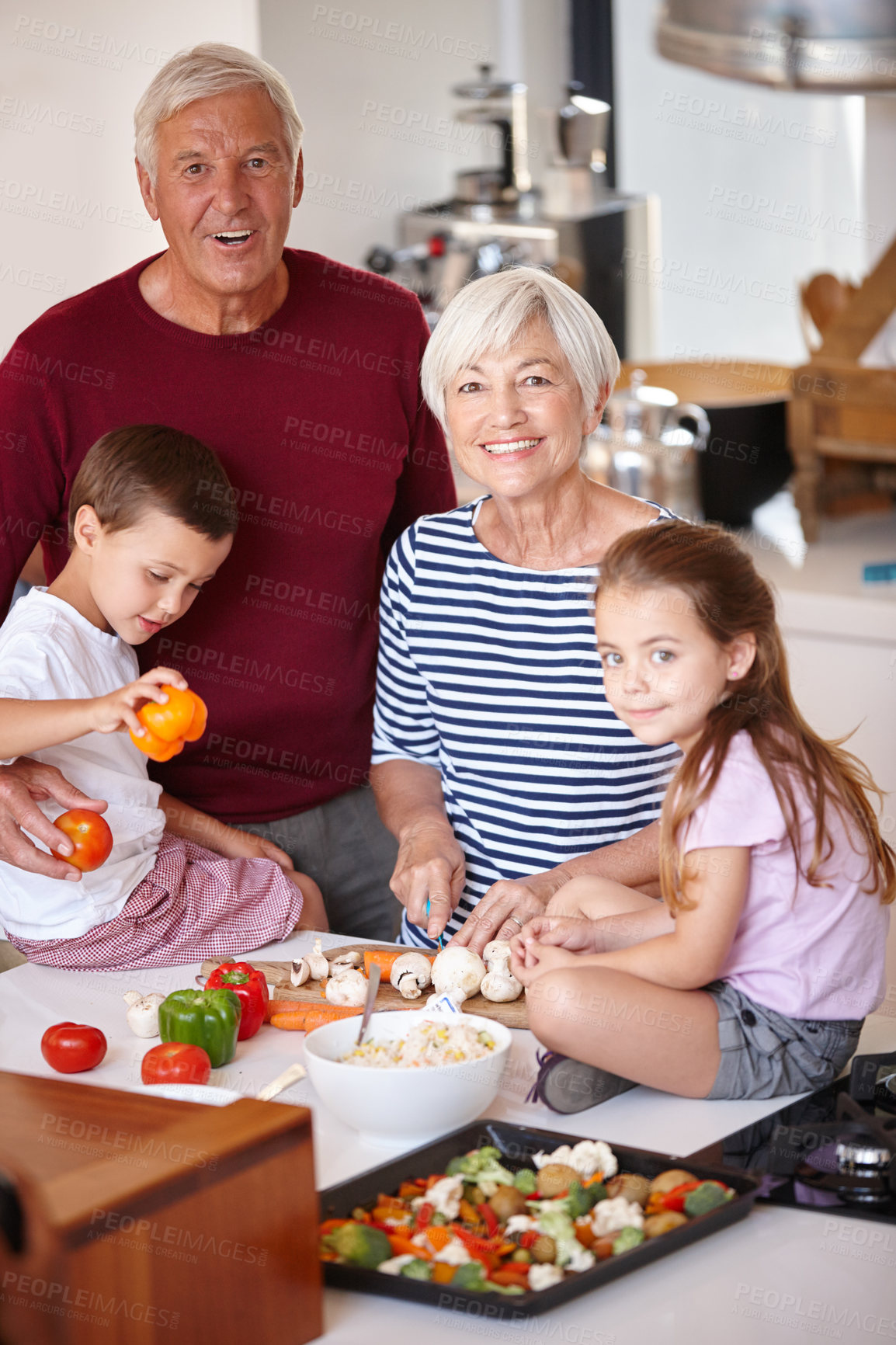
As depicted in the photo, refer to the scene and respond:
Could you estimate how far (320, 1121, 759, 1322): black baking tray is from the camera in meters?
0.85

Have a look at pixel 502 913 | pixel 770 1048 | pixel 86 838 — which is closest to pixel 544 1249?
pixel 770 1048

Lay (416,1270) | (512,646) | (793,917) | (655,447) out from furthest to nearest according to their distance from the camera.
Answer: (655,447)
(512,646)
(793,917)
(416,1270)

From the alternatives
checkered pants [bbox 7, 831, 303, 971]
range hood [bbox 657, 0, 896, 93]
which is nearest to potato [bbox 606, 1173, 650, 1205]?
checkered pants [bbox 7, 831, 303, 971]

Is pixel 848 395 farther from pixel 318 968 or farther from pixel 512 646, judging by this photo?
pixel 318 968

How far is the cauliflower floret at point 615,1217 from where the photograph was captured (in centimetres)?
91

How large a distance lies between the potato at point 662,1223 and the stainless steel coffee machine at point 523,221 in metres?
2.59

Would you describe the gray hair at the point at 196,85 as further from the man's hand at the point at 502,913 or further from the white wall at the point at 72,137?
the man's hand at the point at 502,913

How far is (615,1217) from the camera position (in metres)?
0.91

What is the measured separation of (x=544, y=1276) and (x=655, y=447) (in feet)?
6.75

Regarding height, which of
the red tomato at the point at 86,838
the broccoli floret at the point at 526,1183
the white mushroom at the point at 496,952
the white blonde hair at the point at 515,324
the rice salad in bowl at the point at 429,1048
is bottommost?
the broccoli floret at the point at 526,1183

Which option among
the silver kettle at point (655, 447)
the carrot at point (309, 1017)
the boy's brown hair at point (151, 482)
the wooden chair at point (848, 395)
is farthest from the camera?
the silver kettle at point (655, 447)

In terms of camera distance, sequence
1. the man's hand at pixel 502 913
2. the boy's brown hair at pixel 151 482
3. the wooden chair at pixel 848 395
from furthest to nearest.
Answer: the wooden chair at pixel 848 395, the boy's brown hair at pixel 151 482, the man's hand at pixel 502 913

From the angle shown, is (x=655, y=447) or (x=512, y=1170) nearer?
(x=512, y=1170)

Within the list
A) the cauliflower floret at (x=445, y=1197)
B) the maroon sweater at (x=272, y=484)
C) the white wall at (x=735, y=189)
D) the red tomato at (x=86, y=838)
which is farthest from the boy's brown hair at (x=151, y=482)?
the white wall at (x=735, y=189)
